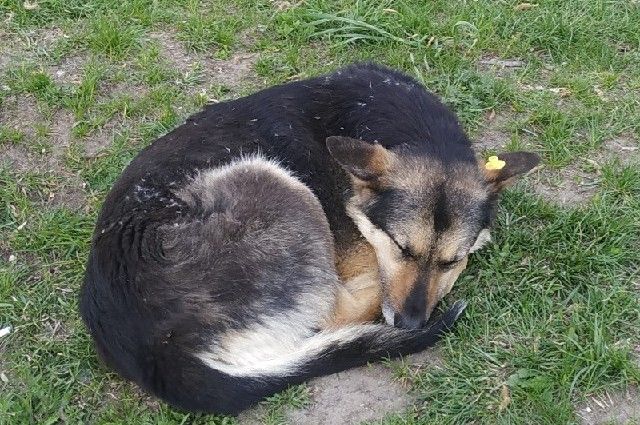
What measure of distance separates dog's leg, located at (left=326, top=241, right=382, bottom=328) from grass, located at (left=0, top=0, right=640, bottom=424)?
0.42 m

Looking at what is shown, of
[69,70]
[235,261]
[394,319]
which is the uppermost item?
[235,261]

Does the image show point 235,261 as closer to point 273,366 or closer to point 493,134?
point 273,366

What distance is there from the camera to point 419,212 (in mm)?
4121

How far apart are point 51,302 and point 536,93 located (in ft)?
13.5

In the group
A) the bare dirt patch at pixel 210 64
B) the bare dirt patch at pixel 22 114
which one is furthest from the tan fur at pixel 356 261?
the bare dirt patch at pixel 22 114

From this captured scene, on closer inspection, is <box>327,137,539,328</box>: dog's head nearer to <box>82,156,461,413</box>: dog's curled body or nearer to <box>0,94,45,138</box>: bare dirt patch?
<box>82,156,461,413</box>: dog's curled body

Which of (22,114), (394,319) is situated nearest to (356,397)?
(394,319)

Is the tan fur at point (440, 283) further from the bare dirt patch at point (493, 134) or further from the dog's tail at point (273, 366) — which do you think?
the bare dirt patch at point (493, 134)

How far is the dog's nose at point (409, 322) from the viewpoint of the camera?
13.2ft

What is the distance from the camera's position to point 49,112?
594cm

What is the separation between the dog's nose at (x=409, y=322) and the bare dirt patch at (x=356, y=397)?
19cm

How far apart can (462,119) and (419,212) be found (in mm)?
1904

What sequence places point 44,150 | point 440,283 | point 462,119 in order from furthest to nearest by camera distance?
point 462,119, point 44,150, point 440,283

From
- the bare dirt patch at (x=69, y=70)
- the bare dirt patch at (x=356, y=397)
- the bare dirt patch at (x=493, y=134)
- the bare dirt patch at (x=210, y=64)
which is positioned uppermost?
the bare dirt patch at (x=493, y=134)
